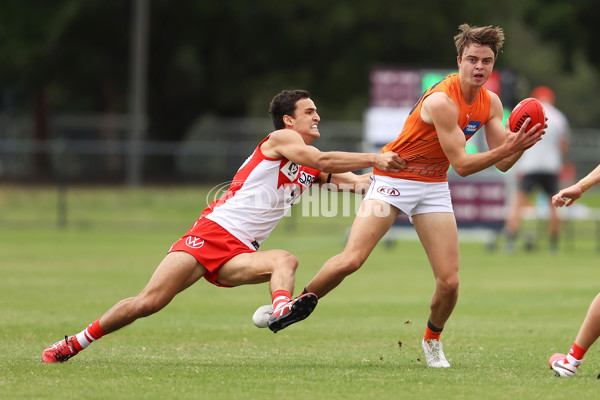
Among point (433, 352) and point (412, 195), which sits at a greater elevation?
point (412, 195)

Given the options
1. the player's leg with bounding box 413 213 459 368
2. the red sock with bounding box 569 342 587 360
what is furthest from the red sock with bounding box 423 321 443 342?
the red sock with bounding box 569 342 587 360

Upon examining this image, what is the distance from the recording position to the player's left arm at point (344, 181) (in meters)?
8.64

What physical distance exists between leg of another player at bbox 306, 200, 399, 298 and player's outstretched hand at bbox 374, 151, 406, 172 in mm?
289

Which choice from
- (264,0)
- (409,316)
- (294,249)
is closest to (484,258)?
(294,249)

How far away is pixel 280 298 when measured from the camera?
24.8 ft

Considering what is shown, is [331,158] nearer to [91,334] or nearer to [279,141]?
[279,141]

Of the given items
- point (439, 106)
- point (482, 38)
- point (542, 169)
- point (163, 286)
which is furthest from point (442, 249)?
point (542, 169)

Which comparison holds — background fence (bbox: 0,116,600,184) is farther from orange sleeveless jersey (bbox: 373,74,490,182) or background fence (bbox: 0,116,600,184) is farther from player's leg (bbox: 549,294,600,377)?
player's leg (bbox: 549,294,600,377)

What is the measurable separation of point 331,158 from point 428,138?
2.57ft

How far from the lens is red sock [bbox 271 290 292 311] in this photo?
296 inches

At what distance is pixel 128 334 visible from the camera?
10398mm

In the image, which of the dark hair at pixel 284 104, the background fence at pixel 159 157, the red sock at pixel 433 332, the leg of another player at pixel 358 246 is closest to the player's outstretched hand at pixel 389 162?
the leg of another player at pixel 358 246

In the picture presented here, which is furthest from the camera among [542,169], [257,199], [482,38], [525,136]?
[542,169]

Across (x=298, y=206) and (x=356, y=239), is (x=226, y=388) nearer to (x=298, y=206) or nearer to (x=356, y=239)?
(x=356, y=239)
